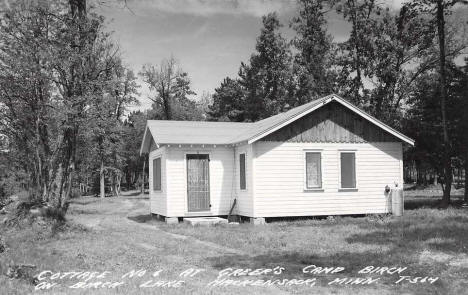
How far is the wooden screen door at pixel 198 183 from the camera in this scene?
22528mm

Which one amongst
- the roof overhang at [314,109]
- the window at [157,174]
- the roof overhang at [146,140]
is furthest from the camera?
the roof overhang at [146,140]

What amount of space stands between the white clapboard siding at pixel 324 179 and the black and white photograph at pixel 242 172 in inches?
2.0

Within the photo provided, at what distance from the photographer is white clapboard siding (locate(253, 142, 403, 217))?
70.3ft

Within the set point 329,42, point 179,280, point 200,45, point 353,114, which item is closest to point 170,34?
point 200,45

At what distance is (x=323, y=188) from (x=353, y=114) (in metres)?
3.41

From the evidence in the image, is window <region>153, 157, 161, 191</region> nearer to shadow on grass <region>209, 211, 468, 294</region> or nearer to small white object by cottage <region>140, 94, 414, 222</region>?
small white object by cottage <region>140, 94, 414, 222</region>

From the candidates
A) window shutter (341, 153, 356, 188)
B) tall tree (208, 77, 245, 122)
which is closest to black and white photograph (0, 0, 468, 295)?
window shutter (341, 153, 356, 188)

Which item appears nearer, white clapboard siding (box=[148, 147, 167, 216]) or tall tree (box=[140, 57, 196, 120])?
white clapboard siding (box=[148, 147, 167, 216])

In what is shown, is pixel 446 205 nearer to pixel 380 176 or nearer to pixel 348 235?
pixel 380 176

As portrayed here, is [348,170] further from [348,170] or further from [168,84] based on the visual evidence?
[168,84]

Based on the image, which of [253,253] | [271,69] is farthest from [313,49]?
[253,253]

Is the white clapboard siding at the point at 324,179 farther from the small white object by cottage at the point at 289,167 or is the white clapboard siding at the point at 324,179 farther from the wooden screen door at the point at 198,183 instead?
the wooden screen door at the point at 198,183

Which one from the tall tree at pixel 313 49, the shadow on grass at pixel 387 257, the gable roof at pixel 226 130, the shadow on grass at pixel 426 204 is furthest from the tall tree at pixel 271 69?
the shadow on grass at pixel 387 257

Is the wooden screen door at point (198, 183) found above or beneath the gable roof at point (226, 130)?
beneath
